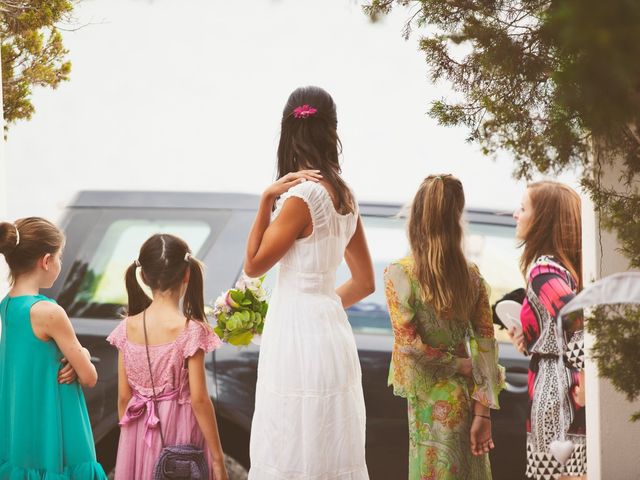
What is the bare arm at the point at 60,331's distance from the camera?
10.8ft

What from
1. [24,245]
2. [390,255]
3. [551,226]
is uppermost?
[390,255]

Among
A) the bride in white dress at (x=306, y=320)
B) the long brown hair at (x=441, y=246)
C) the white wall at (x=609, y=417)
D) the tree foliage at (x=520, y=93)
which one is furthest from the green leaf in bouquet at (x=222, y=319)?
the white wall at (x=609, y=417)

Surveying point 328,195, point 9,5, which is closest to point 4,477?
point 328,195

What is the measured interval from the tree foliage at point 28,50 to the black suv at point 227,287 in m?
0.88

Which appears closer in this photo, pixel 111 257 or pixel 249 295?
pixel 249 295

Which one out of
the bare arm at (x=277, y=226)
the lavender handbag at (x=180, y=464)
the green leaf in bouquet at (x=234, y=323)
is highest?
the bare arm at (x=277, y=226)

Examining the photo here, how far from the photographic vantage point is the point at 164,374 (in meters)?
3.47

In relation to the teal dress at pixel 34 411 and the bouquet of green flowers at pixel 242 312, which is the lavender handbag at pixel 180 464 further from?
the bouquet of green flowers at pixel 242 312

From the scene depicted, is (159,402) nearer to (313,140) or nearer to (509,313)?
(313,140)

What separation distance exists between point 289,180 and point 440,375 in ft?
3.36

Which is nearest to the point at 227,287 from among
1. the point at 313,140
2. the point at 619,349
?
the point at 313,140

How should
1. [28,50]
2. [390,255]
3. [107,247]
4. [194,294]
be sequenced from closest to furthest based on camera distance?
[194,294] < [28,50] < [390,255] < [107,247]

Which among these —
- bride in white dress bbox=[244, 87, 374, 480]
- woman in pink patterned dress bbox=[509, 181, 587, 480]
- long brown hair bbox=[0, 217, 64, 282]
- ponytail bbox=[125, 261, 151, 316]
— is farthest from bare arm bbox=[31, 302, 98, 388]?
woman in pink patterned dress bbox=[509, 181, 587, 480]

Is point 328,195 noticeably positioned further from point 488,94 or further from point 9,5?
point 9,5
